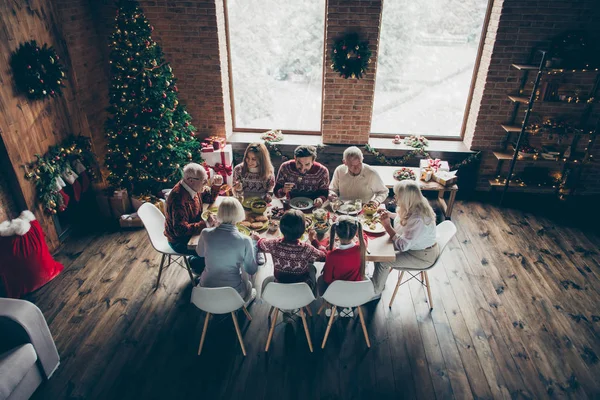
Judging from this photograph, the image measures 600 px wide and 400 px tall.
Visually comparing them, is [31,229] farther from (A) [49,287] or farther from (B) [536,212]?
(B) [536,212]

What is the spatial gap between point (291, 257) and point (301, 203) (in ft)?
3.06

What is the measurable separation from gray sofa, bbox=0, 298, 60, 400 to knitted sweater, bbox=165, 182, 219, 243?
49.1 inches

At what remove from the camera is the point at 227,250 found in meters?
3.21

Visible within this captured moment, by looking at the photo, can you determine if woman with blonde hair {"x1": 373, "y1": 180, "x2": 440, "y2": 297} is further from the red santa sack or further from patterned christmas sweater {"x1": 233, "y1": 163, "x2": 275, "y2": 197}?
the red santa sack

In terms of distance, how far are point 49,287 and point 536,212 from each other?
21.0ft

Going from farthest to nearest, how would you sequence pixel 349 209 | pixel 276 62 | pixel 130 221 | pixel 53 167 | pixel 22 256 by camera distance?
pixel 276 62
pixel 130 221
pixel 53 167
pixel 22 256
pixel 349 209

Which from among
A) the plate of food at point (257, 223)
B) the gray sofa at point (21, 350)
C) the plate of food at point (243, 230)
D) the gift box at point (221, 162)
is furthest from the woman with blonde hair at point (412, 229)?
the gray sofa at point (21, 350)

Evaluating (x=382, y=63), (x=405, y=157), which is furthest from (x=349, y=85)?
(x=405, y=157)

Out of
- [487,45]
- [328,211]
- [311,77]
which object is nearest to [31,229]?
[328,211]

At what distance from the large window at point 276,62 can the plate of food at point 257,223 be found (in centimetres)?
302

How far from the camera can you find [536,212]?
19.3 ft

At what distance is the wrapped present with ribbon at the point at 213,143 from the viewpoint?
5.91 meters

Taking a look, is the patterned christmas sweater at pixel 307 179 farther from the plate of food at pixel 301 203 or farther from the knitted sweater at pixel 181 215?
the knitted sweater at pixel 181 215

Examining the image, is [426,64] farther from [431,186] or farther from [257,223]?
[257,223]
